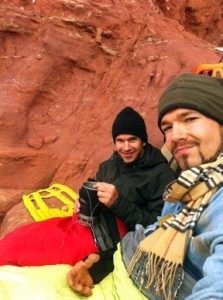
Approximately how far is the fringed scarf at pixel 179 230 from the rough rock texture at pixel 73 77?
10.4 ft

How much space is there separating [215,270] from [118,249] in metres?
0.83

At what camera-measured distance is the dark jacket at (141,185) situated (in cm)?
277

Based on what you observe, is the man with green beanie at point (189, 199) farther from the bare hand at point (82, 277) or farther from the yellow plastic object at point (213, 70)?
the yellow plastic object at point (213, 70)

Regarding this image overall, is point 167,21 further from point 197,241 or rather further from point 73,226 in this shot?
point 197,241

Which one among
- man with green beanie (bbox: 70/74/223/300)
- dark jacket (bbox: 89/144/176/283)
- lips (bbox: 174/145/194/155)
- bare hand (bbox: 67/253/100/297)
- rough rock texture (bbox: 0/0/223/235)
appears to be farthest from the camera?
rough rock texture (bbox: 0/0/223/235)

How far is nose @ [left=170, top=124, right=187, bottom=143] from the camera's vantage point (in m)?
1.73

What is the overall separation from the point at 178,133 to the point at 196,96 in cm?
21

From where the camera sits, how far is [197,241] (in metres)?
1.51

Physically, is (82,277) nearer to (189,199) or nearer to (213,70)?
(189,199)

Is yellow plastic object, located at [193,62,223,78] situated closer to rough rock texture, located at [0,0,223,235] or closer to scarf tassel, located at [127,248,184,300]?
rough rock texture, located at [0,0,223,235]

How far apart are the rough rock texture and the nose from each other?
302cm

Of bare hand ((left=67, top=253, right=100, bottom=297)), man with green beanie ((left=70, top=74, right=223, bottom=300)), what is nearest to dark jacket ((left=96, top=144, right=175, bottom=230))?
bare hand ((left=67, top=253, right=100, bottom=297))

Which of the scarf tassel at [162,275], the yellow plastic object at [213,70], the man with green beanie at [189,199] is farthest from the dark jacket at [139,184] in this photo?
the yellow plastic object at [213,70]

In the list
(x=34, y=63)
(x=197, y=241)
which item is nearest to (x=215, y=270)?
(x=197, y=241)
